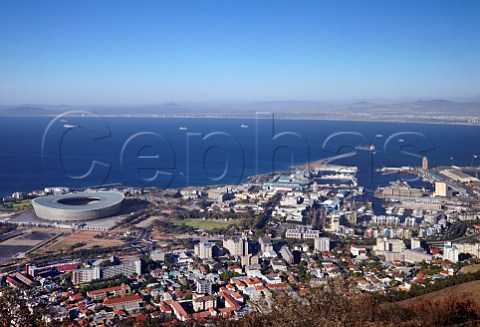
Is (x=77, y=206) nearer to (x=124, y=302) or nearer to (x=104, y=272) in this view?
(x=104, y=272)

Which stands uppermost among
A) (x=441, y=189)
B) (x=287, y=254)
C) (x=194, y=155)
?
(x=194, y=155)

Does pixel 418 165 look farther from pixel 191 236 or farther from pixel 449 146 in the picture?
pixel 191 236

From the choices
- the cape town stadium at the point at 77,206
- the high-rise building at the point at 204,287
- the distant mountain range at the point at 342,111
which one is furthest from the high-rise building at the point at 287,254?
the distant mountain range at the point at 342,111

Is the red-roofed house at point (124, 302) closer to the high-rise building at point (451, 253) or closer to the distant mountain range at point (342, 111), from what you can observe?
the high-rise building at point (451, 253)

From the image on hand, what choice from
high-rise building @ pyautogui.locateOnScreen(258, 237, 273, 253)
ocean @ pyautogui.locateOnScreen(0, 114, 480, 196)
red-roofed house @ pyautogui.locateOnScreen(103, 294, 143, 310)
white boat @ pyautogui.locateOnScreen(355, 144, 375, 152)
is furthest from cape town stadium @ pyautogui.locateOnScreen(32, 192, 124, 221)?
white boat @ pyautogui.locateOnScreen(355, 144, 375, 152)

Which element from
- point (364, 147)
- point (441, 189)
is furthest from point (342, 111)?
point (441, 189)

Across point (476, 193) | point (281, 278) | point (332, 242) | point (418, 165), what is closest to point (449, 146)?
point (418, 165)

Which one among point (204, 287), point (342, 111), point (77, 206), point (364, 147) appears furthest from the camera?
point (342, 111)
